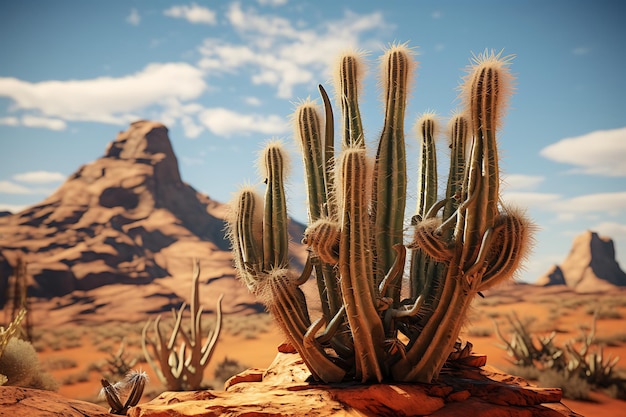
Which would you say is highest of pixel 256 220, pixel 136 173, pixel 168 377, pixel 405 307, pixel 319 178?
pixel 136 173

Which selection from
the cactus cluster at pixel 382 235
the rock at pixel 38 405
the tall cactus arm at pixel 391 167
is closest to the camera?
the rock at pixel 38 405

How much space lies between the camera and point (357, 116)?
5.82 m

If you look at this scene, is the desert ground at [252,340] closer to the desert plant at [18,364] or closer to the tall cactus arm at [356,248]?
the desert plant at [18,364]

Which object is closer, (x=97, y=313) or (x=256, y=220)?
(x=256, y=220)

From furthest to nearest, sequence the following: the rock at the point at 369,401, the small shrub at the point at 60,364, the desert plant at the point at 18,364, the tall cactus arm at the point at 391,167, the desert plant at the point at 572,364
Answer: the small shrub at the point at 60,364
the desert plant at the point at 572,364
the desert plant at the point at 18,364
the tall cactus arm at the point at 391,167
the rock at the point at 369,401

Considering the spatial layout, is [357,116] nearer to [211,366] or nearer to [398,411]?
[398,411]

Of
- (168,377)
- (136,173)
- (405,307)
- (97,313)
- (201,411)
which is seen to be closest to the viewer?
(201,411)

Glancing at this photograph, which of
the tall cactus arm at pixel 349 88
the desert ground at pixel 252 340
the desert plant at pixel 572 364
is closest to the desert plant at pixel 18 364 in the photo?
the tall cactus arm at pixel 349 88

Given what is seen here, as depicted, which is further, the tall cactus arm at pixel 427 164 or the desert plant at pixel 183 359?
the desert plant at pixel 183 359

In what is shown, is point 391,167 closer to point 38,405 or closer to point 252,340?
point 38,405

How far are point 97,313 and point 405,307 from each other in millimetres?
34713

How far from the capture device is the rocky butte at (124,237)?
125 feet

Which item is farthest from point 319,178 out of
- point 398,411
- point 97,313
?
point 97,313

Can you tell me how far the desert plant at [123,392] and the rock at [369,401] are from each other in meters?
0.74
